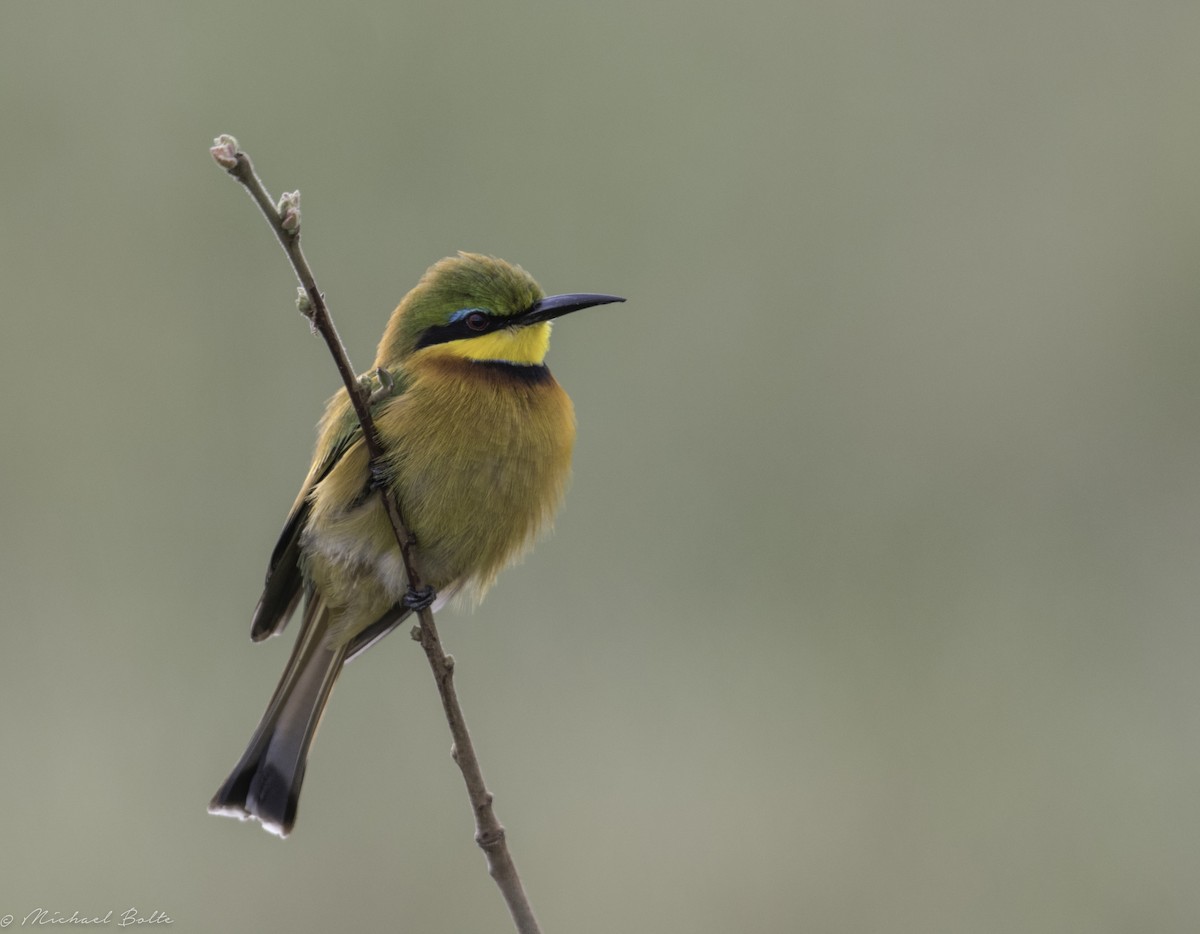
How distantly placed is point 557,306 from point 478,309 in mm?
185

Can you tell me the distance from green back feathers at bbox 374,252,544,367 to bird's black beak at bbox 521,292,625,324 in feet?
0.09

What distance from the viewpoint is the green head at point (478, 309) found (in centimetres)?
326

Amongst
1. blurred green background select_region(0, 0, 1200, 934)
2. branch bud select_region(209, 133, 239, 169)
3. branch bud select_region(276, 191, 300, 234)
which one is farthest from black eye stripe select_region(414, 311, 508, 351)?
blurred green background select_region(0, 0, 1200, 934)

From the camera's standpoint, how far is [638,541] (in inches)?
197

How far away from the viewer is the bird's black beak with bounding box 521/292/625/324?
315cm

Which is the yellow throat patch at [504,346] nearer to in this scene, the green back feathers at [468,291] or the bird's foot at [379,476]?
the green back feathers at [468,291]

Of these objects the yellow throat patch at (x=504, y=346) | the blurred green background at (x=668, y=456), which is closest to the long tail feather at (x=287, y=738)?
the yellow throat patch at (x=504, y=346)

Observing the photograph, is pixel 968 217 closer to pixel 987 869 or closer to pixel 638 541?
pixel 638 541

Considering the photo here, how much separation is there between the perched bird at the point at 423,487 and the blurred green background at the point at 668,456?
1.16m

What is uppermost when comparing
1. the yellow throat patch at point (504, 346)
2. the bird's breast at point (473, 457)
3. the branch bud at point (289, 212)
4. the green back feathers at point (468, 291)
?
the branch bud at point (289, 212)

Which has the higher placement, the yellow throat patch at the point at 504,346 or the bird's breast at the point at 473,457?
the yellow throat patch at the point at 504,346

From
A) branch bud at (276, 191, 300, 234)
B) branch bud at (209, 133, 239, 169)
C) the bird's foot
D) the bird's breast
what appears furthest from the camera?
the bird's breast

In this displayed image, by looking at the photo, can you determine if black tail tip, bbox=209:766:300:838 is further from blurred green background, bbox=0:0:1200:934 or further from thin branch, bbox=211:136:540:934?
blurred green background, bbox=0:0:1200:934

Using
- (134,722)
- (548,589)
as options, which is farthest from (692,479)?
(134,722)
